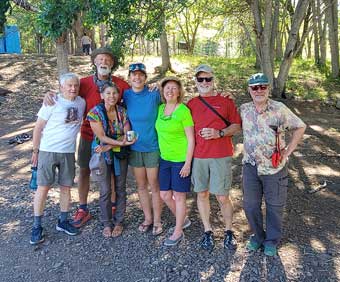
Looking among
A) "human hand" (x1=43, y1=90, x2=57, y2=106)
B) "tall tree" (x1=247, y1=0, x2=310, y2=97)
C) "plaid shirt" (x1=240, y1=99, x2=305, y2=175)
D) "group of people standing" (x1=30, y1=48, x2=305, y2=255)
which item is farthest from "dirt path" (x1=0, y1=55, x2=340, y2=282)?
"tall tree" (x1=247, y1=0, x2=310, y2=97)

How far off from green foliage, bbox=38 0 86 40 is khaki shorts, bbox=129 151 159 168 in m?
1.53

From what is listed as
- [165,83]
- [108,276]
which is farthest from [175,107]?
[108,276]

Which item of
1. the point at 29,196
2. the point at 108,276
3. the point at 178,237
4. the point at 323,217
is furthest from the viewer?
the point at 29,196

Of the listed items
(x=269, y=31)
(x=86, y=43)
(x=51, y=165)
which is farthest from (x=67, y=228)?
(x=86, y=43)

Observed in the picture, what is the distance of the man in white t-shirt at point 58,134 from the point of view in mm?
4266

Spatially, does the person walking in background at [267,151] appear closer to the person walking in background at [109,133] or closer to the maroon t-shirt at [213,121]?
the maroon t-shirt at [213,121]

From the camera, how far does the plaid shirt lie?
3.77 m

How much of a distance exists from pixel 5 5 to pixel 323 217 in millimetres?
4734

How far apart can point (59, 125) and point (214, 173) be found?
1.65 m

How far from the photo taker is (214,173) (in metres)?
4.00

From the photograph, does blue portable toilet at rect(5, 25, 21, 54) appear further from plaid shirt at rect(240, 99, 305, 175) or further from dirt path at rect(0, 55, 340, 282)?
plaid shirt at rect(240, 99, 305, 175)

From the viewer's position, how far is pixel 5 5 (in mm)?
5176

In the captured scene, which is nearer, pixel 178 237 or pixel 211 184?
pixel 211 184

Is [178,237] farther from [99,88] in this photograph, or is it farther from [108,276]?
[99,88]
